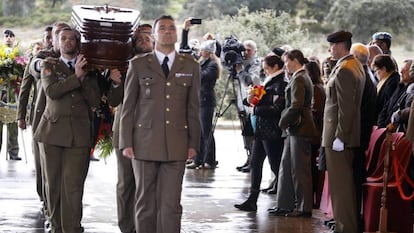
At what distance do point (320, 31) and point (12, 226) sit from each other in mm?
15114

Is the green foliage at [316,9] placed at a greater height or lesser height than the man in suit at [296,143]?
greater

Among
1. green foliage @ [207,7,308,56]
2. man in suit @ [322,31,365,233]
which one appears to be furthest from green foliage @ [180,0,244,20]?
man in suit @ [322,31,365,233]

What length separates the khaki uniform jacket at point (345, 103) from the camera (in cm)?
772

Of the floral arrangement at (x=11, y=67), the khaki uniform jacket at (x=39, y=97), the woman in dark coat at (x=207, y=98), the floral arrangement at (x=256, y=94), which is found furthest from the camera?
the woman in dark coat at (x=207, y=98)

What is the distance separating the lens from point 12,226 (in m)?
8.23

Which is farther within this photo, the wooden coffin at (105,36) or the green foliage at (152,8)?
the green foliage at (152,8)

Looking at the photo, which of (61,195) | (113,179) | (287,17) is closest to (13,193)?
(113,179)

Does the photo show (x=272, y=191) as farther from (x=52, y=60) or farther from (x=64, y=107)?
Answer: (x=52, y=60)

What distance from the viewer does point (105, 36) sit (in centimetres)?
677

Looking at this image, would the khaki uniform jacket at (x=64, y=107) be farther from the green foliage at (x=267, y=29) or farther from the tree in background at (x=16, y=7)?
the tree in background at (x=16, y=7)

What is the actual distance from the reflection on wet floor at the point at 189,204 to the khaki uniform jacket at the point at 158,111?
5.56 feet

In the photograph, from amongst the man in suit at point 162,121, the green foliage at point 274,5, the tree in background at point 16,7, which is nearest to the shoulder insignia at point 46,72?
the man in suit at point 162,121

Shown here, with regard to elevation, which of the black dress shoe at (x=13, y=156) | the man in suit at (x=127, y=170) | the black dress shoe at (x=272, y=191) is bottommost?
the black dress shoe at (x=272, y=191)

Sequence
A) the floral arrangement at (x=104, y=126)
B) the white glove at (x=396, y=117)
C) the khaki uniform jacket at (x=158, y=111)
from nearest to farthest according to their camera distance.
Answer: the khaki uniform jacket at (x=158, y=111) → the floral arrangement at (x=104, y=126) → the white glove at (x=396, y=117)
